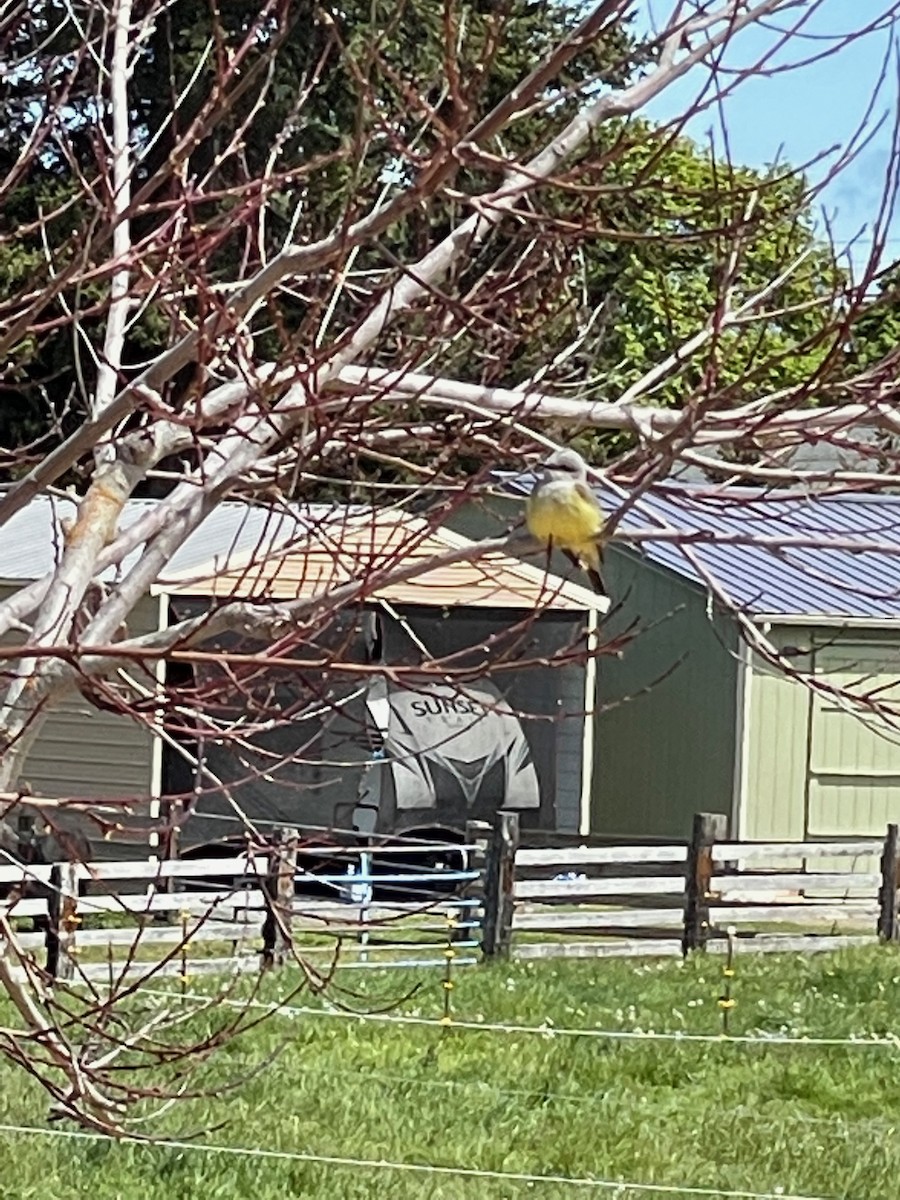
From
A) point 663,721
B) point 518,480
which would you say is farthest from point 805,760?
point 518,480

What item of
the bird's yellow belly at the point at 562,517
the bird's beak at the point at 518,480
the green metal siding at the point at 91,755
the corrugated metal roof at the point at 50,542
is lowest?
the green metal siding at the point at 91,755

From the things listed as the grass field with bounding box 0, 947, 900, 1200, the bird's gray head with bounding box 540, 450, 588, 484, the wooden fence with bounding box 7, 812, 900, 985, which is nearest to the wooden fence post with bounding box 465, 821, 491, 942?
the wooden fence with bounding box 7, 812, 900, 985

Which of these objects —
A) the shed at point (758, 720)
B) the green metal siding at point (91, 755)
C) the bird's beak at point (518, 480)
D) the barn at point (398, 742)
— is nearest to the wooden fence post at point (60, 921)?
the barn at point (398, 742)

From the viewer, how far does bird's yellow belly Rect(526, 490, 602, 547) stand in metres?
3.53

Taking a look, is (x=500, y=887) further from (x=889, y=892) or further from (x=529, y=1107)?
(x=529, y=1107)

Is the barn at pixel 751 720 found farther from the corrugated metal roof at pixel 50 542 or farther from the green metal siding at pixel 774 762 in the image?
the corrugated metal roof at pixel 50 542

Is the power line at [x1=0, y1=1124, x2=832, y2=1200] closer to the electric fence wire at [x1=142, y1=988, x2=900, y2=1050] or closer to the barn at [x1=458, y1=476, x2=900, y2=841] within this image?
the electric fence wire at [x1=142, y1=988, x2=900, y2=1050]

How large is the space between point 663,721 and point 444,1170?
11296mm

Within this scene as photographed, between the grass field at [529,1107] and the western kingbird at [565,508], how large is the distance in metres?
3.34

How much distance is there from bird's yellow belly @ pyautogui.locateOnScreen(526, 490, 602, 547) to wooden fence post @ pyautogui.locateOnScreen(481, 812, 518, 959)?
10.5m

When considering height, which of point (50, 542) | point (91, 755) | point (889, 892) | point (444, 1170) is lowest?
point (444, 1170)

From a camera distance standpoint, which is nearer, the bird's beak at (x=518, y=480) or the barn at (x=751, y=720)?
the bird's beak at (x=518, y=480)

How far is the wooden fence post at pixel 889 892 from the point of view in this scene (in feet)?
51.1

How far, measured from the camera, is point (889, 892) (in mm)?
15602
